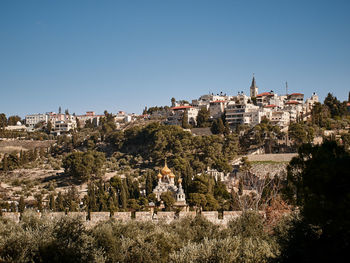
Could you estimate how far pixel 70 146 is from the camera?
76.6 m

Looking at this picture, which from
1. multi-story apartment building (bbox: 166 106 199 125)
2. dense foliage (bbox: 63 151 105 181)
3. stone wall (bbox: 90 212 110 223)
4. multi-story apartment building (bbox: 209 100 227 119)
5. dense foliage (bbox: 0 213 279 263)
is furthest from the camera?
multi-story apartment building (bbox: 166 106 199 125)

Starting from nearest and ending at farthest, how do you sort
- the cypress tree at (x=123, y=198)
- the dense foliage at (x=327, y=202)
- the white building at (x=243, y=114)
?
the dense foliage at (x=327, y=202) < the cypress tree at (x=123, y=198) < the white building at (x=243, y=114)

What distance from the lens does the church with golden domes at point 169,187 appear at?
121ft

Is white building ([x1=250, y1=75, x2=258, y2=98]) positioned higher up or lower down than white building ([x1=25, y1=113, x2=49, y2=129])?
higher up

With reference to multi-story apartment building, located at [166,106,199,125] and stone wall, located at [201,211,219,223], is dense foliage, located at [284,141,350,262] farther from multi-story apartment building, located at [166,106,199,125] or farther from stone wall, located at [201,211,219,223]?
multi-story apartment building, located at [166,106,199,125]

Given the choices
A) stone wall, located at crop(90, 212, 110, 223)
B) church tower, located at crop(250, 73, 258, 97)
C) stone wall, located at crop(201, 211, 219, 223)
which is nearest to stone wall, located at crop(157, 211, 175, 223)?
stone wall, located at crop(201, 211, 219, 223)

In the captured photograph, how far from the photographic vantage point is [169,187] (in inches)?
1599

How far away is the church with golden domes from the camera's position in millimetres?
36928

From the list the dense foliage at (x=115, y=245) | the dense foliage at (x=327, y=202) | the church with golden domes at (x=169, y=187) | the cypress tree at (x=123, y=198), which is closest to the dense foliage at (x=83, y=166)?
the church with golden domes at (x=169, y=187)

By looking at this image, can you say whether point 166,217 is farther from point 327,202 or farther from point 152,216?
point 327,202

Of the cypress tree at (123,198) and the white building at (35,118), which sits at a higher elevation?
the white building at (35,118)

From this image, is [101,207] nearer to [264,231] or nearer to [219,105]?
[264,231]

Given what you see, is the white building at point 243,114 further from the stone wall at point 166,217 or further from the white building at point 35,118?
the white building at point 35,118

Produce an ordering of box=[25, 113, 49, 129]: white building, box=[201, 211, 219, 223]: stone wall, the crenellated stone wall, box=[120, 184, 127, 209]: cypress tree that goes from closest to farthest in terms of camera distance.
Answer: box=[201, 211, 219, 223]: stone wall < the crenellated stone wall < box=[120, 184, 127, 209]: cypress tree < box=[25, 113, 49, 129]: white building
